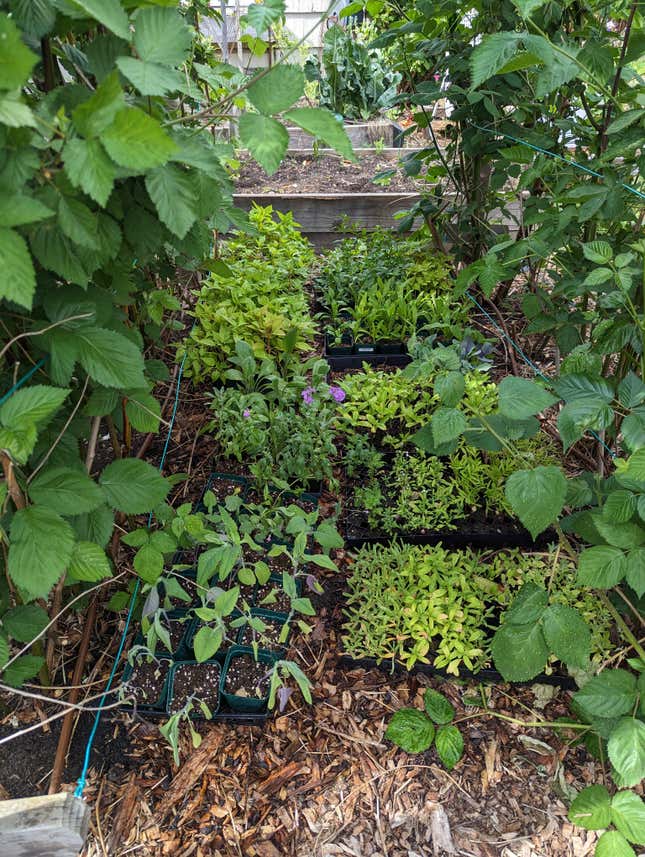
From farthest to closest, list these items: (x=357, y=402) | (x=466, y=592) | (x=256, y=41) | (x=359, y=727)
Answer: (x=357, y=402)
(x=466, y=592)
(x=359, y=727)
(x=256, y=41)

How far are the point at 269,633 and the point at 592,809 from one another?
0.88 metres

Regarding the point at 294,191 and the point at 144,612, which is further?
the point at 294,191

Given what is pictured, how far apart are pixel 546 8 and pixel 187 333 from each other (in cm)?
200

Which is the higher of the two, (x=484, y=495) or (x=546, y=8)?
(x=546, y=8)

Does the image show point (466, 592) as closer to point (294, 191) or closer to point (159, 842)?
point (159, 842)

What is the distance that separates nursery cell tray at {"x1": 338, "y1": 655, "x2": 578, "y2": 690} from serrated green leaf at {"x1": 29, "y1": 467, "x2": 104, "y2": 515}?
0.95 meters

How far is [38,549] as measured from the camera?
1.09 m

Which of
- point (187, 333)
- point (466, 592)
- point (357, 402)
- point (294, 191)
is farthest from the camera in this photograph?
point (294, 191)

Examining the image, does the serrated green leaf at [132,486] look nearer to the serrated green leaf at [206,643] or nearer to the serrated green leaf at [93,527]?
the serrated green leaf at [93,527]

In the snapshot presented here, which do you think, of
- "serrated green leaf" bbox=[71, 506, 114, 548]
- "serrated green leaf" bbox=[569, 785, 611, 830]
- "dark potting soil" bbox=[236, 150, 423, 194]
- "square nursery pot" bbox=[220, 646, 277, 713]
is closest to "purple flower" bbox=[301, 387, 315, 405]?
"square nursery pot" bbox=[220, 646, 277, 713]

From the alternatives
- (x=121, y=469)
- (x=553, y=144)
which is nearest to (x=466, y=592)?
(x=121, y=469)

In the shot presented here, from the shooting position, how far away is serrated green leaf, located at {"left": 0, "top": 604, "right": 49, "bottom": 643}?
135 centimetres

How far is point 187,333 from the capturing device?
3123 millimetres

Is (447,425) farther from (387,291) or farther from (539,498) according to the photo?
(387,291)
